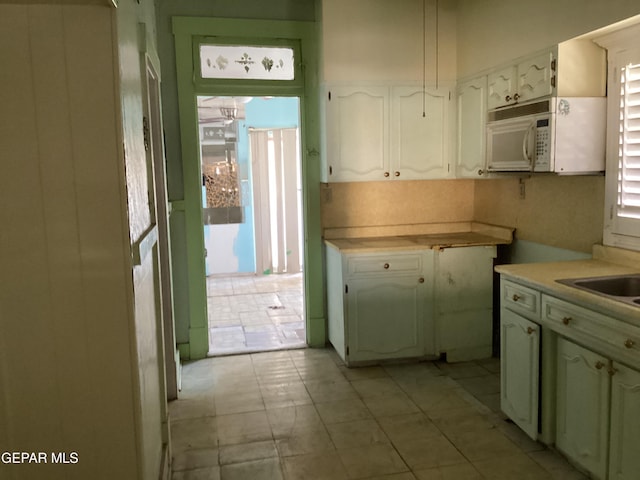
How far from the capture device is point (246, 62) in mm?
4266

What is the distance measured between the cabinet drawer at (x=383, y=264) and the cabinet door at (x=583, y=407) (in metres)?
1.47

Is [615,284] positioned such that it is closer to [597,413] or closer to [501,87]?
[597,413]

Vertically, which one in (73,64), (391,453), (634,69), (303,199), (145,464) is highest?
(634,69)

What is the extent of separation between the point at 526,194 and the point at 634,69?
1224 mm

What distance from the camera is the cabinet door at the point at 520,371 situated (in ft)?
8.87

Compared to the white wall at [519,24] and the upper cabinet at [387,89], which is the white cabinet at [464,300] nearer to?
the upper cabinet at [387,89]

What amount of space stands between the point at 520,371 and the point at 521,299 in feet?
1.23

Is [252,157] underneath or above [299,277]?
above

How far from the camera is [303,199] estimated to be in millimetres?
4375

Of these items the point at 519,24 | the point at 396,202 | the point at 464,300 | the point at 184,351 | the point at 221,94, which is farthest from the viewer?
the point at 396,202

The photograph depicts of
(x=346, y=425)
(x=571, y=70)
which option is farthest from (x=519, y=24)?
(x=346, y=425)

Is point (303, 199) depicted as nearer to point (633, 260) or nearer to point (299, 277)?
point (633, 260)

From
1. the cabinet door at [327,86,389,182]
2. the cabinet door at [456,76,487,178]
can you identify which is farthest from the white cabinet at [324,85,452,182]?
the cabinet door at [456,76,487,178]

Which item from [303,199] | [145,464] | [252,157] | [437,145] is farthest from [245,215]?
[145,464]
